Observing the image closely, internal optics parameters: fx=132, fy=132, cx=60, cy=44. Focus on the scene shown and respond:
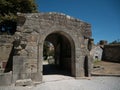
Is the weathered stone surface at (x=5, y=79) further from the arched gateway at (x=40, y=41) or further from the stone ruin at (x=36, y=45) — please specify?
the arched gateway at (x=40, y=41)

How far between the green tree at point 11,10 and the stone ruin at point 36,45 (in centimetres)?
593

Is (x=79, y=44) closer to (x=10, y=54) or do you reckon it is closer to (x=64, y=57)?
(x=64, y=57)

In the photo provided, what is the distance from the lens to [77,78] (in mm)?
8875

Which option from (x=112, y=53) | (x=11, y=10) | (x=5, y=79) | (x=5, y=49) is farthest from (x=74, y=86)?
(x=112, y=53)

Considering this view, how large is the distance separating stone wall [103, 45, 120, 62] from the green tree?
16.3 meters

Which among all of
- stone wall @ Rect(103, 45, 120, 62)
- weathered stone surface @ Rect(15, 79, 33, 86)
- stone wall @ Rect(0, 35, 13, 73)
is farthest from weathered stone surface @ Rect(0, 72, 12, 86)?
stone wall @ Rect(103, 45, 120, 62)

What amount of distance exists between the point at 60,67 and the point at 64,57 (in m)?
1.22

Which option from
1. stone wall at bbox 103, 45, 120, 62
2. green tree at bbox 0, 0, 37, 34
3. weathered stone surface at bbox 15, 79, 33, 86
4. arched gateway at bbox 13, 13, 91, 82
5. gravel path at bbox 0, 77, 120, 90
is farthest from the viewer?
stone wall at bbox 103, 45, 120, 62

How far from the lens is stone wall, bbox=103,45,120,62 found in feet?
78.6

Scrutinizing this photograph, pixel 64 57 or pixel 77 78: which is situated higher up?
pixel 64 57

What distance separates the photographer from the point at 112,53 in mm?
25188

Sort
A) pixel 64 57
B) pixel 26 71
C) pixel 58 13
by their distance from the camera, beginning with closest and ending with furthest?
pixel 26 71, pixel 58 13, pixel 64 57

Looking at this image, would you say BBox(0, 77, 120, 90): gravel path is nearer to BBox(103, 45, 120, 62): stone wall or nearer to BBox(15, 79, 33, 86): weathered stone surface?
BBox(15, 79, 33, 86): weathered stone surface

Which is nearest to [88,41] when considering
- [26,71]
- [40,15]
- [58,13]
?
[58,13]
